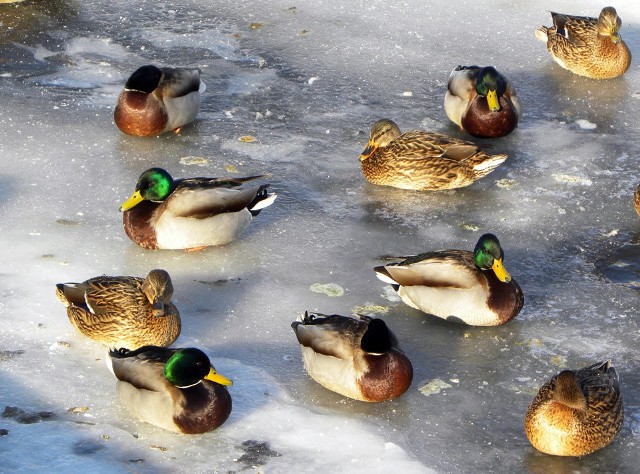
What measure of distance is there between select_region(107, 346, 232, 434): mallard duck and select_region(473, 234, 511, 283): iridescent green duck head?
1621 mm

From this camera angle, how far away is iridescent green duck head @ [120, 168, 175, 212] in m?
6.77

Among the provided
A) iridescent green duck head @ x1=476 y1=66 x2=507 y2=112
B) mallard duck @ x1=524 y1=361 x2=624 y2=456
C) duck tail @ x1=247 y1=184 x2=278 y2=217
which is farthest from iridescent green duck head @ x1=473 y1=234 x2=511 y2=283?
iridescent green duck head @ x1=476 y1=66 x2=507 y2=112

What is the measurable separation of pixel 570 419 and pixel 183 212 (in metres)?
2.67

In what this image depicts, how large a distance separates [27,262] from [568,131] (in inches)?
163

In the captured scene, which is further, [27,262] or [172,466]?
[27,262]

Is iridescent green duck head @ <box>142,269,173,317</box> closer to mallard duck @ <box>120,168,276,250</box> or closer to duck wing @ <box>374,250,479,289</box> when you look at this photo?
mallard duck @ <box>120,168,276,250</box>

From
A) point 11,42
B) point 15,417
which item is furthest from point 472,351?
point 11,42

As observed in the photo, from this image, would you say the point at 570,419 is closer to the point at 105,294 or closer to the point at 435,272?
the point at 435,272

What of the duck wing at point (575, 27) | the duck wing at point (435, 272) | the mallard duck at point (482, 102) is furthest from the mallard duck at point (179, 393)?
the duck wing at point (575, 27)

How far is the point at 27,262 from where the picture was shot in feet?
21.5

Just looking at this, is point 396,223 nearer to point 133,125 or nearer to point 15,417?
point 133,125

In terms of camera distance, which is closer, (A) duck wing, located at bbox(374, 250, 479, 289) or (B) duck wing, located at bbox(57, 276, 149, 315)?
(B) duck wing, located at bbox(57, 276, 149, 315)

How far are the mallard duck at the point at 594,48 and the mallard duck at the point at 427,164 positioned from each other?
2163 millimetres

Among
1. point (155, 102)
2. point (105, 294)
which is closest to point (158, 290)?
point (105, 294)
